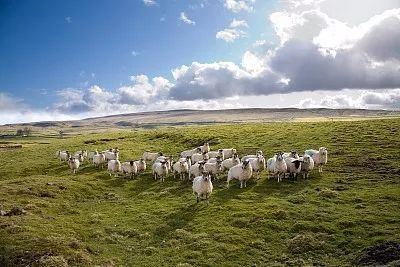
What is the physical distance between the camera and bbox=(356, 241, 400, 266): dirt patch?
19297 mm

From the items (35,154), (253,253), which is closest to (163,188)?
(253,253)

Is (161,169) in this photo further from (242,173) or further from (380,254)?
(380,254)

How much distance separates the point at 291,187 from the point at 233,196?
477 cm

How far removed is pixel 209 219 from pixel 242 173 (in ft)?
25.9

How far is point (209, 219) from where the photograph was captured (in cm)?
2661

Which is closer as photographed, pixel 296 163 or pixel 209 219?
pixel 209 219

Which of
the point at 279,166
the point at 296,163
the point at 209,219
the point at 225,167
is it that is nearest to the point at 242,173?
the point at 279,166

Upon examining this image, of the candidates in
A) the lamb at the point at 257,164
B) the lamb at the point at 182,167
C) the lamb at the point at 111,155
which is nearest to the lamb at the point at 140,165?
the lamb at the point at 182,167

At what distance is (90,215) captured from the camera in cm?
2948

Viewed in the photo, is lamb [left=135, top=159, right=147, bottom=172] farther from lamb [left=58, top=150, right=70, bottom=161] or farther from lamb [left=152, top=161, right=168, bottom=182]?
lamb [left=58, top=150, right=70, bottom=161]

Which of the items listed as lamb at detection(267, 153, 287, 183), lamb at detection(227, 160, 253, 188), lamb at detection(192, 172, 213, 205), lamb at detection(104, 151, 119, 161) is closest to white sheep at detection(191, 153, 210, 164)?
lamb at detection(227, 160, 253, 188)

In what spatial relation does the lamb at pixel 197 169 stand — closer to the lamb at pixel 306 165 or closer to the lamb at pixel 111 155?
the lamb at pixel 306 165

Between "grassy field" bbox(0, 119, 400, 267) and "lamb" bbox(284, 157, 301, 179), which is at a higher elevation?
"lamb" bbox(284, 157, 301, 179)

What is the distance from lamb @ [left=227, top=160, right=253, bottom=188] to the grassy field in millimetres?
982
